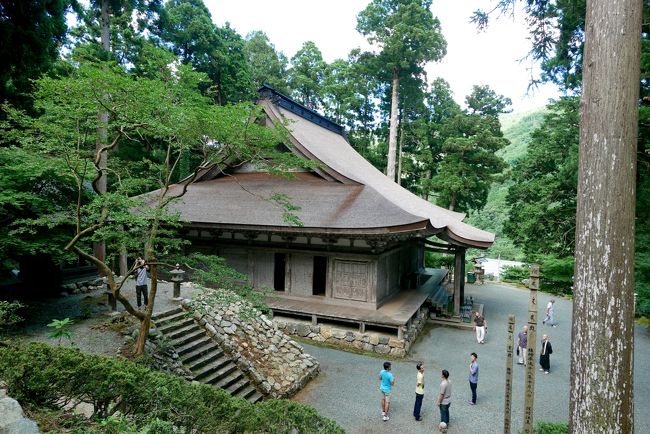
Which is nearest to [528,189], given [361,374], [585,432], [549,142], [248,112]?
[549,142]

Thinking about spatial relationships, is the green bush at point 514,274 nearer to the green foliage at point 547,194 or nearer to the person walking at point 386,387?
the green foliage at point 547,194

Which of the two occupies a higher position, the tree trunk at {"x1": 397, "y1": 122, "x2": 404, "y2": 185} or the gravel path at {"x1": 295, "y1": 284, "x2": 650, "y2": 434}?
the tree trunk at {"x1": 397, "y1": 122, "x2": 404, "y2": 185}

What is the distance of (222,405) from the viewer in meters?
4.21

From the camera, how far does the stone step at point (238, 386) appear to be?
790 cm

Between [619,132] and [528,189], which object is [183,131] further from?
[528,189]

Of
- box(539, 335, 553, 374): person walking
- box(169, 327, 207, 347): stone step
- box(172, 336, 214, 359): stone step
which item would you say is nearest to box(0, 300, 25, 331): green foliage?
box(169, 327, 207, 347): stone step

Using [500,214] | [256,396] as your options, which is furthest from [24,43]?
[500,214]

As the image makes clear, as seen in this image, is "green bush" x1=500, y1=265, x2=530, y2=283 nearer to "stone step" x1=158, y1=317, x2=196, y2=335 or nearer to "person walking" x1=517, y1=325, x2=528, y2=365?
"person walking" x1=517, y1=325, x2=528, y2=365

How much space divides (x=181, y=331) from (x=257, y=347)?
1.92 m

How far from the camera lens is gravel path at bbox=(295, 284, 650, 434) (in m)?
7.68

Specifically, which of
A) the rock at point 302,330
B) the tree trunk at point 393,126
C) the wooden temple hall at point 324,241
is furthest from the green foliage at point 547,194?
the rock at point 302,330

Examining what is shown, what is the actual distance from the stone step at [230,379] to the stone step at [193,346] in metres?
0.97

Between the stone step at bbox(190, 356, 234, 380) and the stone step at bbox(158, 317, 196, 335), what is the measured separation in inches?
45.3

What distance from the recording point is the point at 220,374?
321 inches
